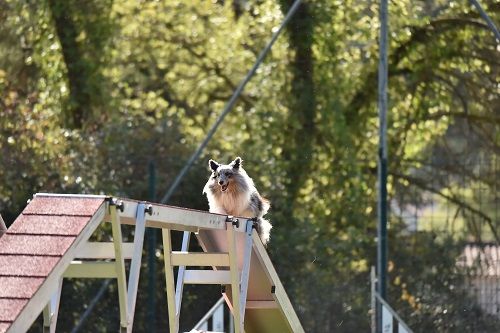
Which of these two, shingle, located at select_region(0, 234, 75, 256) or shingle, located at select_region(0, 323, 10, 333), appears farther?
shingle, located at select_region(0, 234, 75, 256)

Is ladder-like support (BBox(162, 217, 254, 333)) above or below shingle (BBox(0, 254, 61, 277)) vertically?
above

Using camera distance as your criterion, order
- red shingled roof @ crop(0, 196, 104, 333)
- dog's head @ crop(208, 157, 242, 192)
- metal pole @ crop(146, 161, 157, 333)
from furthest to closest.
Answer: metal pole @ crop(146, 161, 157, 333), dog's head @ crop(208, 157, 242, 192), red shingled roof @ crop(0, 196, 104, 333)

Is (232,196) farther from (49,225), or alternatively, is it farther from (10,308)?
(10,308)

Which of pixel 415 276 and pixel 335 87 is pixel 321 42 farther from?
pixel 415 276

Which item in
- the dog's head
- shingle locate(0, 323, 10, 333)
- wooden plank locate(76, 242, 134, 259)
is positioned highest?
the dog's head

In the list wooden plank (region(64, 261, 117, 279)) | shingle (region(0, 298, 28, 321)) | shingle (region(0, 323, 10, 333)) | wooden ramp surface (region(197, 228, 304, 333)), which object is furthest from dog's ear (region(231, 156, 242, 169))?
shingle (region(0, 323, 10, 333))

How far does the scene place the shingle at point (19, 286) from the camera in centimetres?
627

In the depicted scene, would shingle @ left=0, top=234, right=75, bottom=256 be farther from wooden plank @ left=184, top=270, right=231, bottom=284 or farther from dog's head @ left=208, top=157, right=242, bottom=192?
dog's head @ left=208, top=157, right=242, bottom=192

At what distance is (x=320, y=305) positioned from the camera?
42.8 ft

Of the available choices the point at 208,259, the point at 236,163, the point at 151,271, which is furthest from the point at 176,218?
the point at 151,271

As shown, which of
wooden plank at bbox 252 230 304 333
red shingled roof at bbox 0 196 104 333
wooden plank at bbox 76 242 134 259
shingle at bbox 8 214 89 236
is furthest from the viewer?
wooden plank at bbox 252 230 304 333

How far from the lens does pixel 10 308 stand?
6176 mm

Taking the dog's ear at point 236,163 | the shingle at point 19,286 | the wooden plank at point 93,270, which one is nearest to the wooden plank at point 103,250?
the wooden plank at point 93,270

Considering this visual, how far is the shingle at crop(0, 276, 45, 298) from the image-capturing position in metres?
6.27
